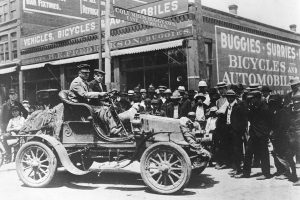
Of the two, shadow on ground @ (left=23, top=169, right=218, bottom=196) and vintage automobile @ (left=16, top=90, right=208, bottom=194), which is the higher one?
vintage automobile @ (left=16, top=90, right=208, bottom=194)

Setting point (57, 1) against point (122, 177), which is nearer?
point (122, 177)

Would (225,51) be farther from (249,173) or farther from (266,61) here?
(249,173)

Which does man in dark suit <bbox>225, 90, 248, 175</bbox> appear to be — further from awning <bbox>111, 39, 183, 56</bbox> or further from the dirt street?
awning <bbox>111, 39, 183, 56</bbox>

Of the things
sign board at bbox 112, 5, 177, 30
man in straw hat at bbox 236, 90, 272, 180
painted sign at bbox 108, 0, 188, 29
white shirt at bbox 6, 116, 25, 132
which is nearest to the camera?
man in straw hat at bbox 236, 90, 272, 180

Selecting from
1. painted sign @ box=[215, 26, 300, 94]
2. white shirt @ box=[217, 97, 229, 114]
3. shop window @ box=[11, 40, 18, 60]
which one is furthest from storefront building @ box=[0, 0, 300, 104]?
white shirt @ box=[217, 97, 229, 114]

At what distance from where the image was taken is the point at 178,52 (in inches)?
599

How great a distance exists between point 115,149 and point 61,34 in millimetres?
15912

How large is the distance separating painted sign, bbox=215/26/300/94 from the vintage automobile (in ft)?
31.4

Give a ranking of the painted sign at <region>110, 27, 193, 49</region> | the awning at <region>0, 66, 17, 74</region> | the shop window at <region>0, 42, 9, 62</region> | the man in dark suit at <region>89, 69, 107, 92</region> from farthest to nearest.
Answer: the shop window at <region>0, 42, 9, 62</region>, the awning at <region>0, 66, 17, 74</region>, the painted sign at <region>110, 27, 193, 49</region>, the man in dark suit at <region>89, 69, 107, 92</region>

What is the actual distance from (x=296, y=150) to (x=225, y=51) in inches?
393

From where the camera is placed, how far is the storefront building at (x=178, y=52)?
590 inches

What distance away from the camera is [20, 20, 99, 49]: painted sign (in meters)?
19.5

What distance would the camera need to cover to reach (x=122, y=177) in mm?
7723

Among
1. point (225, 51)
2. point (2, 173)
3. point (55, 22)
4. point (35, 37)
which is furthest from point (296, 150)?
point (55, 22)
